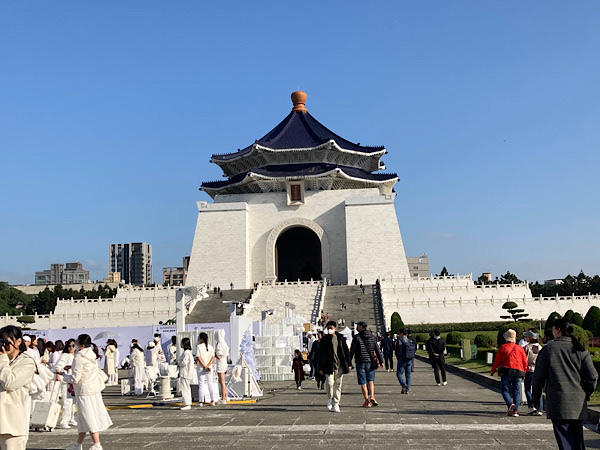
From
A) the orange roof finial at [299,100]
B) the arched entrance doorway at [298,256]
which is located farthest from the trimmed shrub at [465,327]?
the orange roof finial at [299,100]

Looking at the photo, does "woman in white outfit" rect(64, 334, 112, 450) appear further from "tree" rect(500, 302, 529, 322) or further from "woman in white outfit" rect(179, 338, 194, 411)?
"tree" rect(500, 302, 529, 322)

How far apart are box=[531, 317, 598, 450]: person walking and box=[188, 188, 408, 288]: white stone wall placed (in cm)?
3777

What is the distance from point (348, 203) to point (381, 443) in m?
38.4

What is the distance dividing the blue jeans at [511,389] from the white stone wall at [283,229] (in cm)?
3386

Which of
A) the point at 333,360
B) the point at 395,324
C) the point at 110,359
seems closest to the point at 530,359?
the point at 333,360

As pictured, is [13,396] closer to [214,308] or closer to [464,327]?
[464,327]

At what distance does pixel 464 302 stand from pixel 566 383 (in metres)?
31.1

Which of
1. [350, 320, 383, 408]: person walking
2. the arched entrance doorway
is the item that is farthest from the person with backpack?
the arched entrance doorway

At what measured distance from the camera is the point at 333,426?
8.63 meters

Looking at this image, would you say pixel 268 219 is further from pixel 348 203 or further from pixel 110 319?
pixel 110 319

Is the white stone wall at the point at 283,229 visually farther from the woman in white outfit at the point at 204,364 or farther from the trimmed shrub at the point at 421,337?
the woman in white outfit at the point at 204,364

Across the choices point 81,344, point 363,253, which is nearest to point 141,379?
point 81,344

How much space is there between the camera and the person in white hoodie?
5.56 meters

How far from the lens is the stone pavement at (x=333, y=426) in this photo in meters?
7.42
